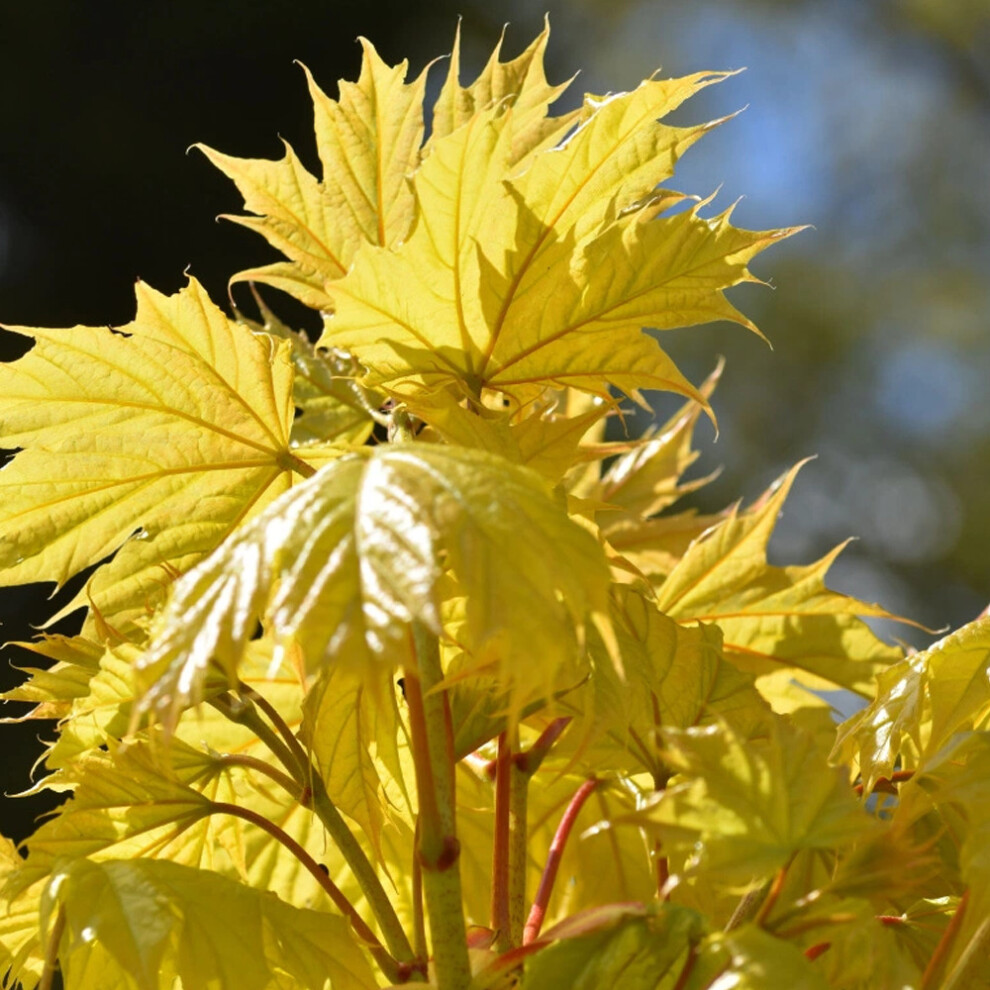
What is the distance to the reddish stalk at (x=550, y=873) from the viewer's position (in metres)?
0.37

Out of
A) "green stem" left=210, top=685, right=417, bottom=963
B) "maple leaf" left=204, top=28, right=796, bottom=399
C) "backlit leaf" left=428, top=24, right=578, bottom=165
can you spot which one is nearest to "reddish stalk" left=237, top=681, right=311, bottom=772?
"green stem" left=210, top=685, right=417, bottom=963

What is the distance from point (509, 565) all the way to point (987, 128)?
585 cm

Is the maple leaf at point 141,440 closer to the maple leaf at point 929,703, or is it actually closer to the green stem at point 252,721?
the green stem at point 252,721

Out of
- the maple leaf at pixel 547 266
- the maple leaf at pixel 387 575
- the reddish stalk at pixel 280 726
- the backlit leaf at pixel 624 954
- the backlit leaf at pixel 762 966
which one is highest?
the maple leaf at pixel 547 266

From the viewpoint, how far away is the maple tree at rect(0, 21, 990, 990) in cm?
27

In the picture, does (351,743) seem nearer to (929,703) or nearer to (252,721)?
(252,721)

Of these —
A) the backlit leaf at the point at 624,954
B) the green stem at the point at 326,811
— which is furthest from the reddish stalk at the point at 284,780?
the backlit leaf at the point at 624,954

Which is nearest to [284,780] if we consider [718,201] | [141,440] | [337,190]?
[141,440]

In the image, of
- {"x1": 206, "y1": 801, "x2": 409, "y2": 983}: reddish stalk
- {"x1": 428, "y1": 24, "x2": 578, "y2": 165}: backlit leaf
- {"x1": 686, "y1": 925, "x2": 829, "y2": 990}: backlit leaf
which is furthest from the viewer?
{"x1": 428, "y1": 24, "x2": 578, "y2": 165}: backlit leaf

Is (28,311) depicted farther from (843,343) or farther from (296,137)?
(843,343)

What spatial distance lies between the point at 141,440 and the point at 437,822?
174 mm

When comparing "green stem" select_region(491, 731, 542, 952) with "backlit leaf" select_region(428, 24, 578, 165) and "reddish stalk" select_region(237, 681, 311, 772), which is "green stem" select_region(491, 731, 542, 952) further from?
"backlit leaf" select_region(428, 24, 578, 165)

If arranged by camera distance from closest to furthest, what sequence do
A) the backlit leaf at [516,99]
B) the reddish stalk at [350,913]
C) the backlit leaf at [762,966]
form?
the backlit leaf at [762,966] → the reddish stalk at [350,913] → the backlit leaf at [516,99]

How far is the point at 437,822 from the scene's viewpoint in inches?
12.7
